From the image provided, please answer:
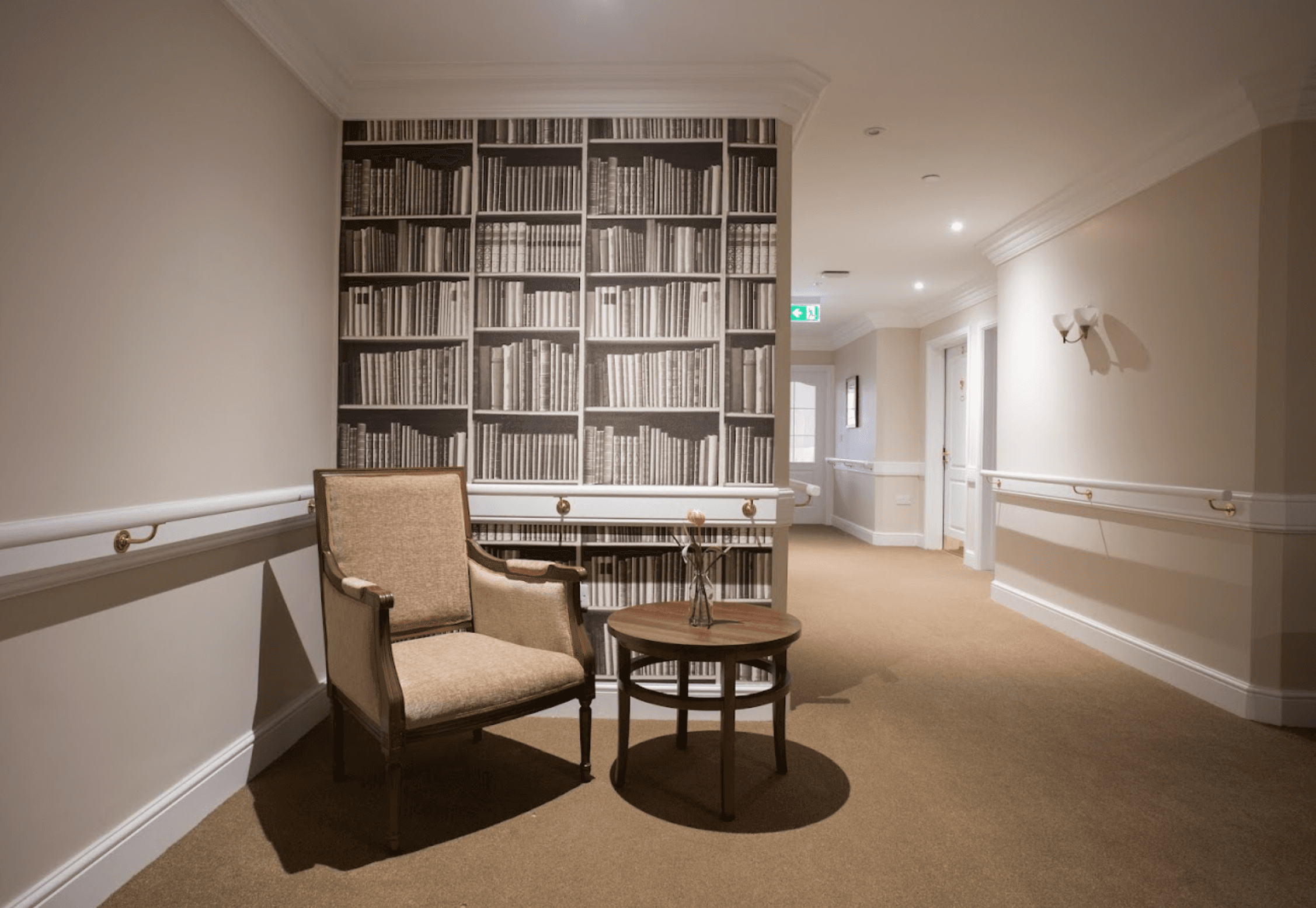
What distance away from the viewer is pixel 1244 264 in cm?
344

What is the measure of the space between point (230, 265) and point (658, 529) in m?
1.88

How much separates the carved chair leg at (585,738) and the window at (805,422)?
334 inches

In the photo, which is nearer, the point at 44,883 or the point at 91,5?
the point at 44,883

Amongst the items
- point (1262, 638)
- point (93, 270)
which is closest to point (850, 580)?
point (1262, 638)

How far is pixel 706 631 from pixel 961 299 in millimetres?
6078

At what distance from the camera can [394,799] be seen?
218 centimetres

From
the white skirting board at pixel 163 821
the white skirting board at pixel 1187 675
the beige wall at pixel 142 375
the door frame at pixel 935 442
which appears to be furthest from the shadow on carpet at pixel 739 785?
the door frame at pixel 935 442

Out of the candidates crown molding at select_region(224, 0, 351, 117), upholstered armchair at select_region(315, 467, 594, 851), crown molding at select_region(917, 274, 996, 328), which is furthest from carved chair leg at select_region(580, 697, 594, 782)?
crown molding at select_region(917, 274, 996, 328)

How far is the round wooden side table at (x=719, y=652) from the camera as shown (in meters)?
2.36

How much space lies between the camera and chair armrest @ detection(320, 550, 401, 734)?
2.16m

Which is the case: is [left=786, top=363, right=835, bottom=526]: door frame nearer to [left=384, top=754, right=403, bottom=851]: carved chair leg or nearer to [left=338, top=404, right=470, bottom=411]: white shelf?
[left=338, top=404, right=470, bottom=411]: white shelf

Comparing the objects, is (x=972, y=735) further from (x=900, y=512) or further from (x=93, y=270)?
(x=900, y=512)

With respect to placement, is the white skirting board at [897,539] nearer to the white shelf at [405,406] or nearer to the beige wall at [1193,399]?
the beige wall at [1193,399]

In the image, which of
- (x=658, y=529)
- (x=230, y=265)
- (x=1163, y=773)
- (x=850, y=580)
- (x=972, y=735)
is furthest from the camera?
(x=850, y=580)
